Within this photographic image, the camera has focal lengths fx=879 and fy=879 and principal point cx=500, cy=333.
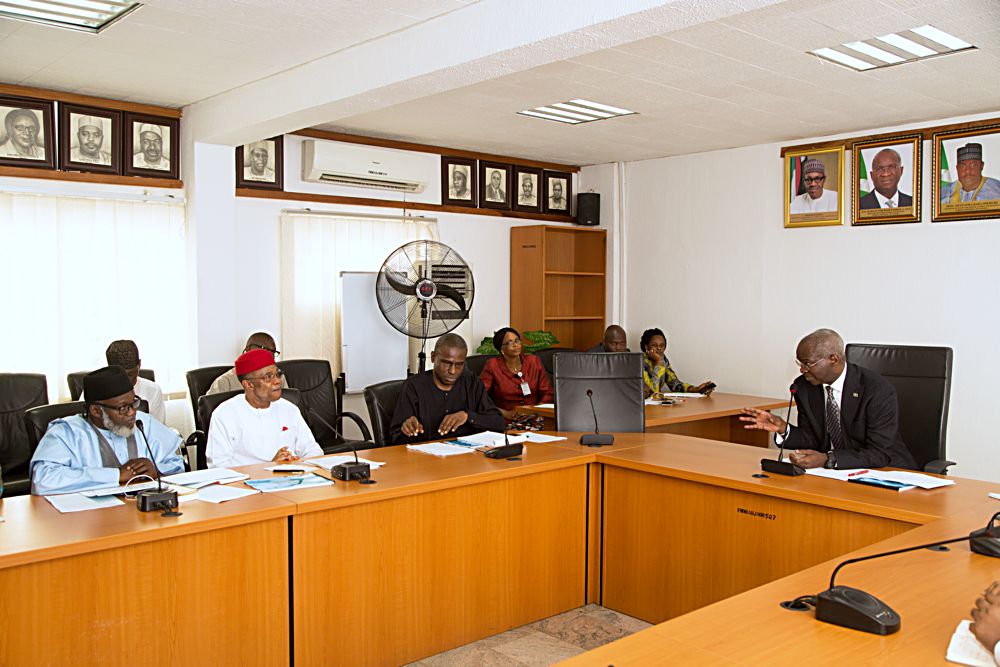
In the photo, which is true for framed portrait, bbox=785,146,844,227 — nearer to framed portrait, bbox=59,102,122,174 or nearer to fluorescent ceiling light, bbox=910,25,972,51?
fluorescent ceiling light, bbox=910,25,972,51

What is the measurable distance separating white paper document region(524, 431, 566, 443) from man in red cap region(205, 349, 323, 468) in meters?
1.08

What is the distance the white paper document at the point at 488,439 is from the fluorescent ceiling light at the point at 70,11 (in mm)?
2339

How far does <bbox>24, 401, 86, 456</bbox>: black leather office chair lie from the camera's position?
3924 mm

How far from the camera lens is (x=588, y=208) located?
7.80 metres

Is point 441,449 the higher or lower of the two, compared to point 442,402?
lower

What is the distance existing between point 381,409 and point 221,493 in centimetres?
157

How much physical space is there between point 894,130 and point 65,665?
18.8ft


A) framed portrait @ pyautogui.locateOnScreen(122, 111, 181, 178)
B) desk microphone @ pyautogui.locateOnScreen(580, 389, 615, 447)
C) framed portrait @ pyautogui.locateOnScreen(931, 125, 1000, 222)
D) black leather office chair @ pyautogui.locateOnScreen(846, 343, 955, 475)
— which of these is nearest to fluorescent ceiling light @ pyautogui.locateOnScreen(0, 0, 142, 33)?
framed portrait @ pyautogui.locateOnScreen(122, 111, 181, 178)

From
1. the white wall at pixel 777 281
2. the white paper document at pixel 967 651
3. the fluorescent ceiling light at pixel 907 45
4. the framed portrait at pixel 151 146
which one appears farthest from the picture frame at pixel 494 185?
the white paper document at pixel 967 651

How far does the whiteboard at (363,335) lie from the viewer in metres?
6.45

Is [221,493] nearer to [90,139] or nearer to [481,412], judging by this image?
[481,412]

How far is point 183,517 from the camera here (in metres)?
2.68

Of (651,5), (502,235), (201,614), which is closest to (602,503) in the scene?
(201,614)

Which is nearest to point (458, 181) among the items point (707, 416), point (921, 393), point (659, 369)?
point (659, 369)
